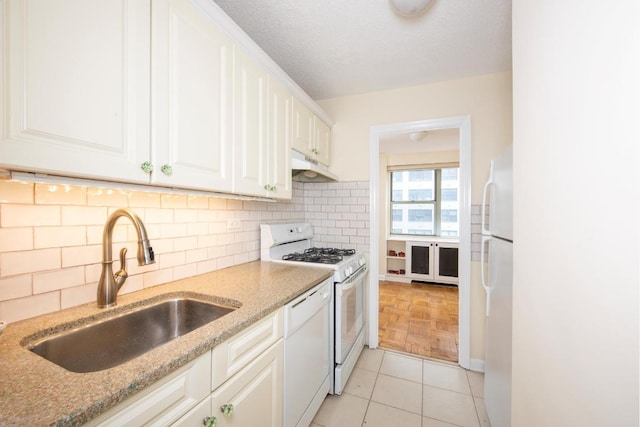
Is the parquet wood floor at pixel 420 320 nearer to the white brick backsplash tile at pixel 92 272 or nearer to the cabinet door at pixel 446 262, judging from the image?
the cabinet door at pixel 446 262

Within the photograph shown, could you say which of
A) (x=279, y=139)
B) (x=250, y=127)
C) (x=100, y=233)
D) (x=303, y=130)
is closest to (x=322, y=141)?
(x=303, y=130)

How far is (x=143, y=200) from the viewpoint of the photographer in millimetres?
1253

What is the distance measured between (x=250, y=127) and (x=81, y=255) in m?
0.99

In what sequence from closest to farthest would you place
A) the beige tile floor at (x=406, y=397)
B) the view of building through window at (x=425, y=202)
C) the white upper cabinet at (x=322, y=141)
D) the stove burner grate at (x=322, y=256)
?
the beige tile floor at (x=406, y=397), the stove burner grate at (x=322, y=256), the white upper cabinet at (x=322, y=141), the view of building through window at (x=425, y=202)

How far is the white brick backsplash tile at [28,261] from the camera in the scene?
843mm

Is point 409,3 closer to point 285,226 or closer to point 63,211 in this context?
point 285,226

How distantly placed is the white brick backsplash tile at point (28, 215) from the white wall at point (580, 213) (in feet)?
5.27

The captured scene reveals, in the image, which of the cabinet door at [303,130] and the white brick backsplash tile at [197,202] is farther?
the cabinet door at [303,130]

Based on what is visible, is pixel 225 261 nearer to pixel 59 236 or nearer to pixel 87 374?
pixel 59 236

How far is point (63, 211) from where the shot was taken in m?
0.98

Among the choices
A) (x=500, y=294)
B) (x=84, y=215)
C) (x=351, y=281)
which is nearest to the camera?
(x=84, y=215)

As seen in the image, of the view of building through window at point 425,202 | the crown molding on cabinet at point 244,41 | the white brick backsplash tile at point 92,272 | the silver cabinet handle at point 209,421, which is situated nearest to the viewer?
the silver cabinet handle at point 209,421

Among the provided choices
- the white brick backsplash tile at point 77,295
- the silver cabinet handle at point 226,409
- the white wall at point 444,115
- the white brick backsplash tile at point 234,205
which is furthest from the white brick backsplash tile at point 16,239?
the white wall at point 444,115

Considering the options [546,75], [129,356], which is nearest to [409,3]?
[546,75]
